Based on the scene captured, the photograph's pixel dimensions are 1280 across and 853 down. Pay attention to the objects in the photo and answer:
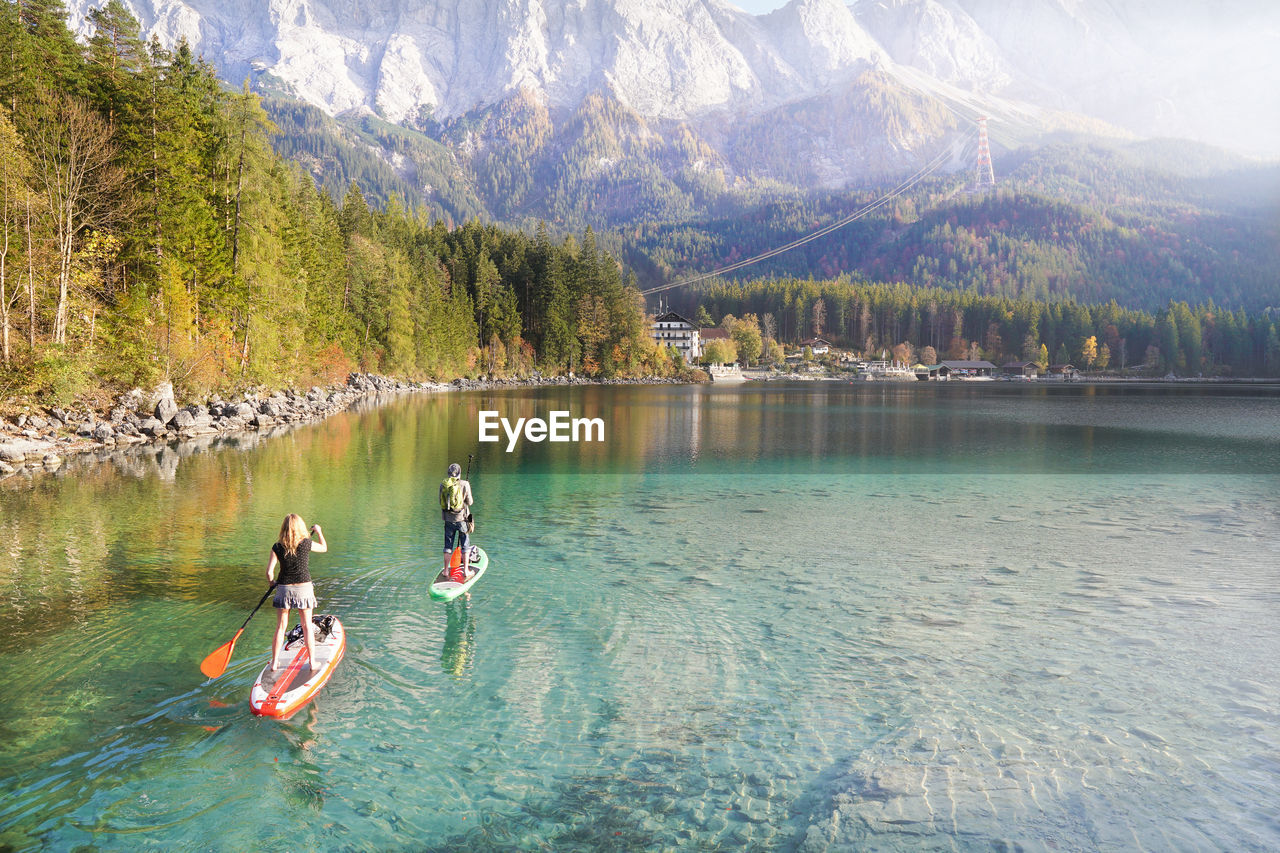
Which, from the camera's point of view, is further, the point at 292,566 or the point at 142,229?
the point at 142,229

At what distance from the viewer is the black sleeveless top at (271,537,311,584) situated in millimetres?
11469

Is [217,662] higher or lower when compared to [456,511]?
lower

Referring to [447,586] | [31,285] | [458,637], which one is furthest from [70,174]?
[458,637]

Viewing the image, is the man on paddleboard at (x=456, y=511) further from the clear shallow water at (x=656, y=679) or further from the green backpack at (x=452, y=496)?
the clear shallow water at (x=656, y=679)

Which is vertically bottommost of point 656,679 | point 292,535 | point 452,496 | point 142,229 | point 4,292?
point 656,679

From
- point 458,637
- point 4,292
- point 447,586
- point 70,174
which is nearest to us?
point 458,637

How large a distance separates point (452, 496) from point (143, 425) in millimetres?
34372

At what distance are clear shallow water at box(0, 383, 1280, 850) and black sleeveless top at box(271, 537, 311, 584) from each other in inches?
73.2

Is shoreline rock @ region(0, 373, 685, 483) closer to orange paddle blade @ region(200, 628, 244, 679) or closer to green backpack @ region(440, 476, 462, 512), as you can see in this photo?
green backpack @ region(440, 476, 462, 512)

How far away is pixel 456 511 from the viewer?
1688 cm

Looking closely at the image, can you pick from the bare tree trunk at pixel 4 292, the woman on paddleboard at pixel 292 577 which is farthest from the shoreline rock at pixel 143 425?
the woman on paddleboard at pixel 292 577

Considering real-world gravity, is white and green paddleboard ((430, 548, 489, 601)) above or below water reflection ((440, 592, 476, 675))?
above

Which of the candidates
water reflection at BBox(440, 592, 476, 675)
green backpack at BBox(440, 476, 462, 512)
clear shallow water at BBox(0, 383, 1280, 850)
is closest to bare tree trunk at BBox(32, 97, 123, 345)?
clear shallow water at BBox(0, 383, 1280, 850)

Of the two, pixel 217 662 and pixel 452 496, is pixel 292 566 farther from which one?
pixel 452 496
